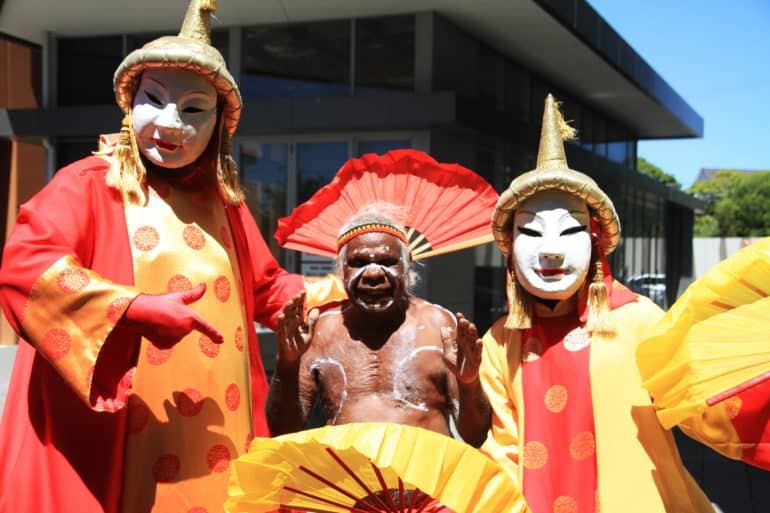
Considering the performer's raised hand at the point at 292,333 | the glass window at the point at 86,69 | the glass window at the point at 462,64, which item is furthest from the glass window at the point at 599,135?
the performer's raised hand at the point at 292,333

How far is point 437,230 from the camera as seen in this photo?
3.17m

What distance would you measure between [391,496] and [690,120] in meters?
17.6

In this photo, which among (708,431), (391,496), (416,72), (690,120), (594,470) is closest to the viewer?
(391,496)

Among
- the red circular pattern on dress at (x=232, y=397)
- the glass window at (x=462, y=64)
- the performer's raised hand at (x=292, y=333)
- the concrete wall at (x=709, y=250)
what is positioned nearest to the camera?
the performer's raised hand at (x=292, y=333)

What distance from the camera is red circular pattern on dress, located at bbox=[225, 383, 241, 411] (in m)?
2.49

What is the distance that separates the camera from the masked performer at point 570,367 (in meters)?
2.53

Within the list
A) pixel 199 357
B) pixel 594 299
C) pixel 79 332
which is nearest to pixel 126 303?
pixel 79 332

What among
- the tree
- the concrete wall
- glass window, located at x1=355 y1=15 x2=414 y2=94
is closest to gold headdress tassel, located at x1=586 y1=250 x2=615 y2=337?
glass window, located at x1=355 y1=15 x2=414 y2=94

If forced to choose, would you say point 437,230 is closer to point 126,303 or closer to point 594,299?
point 594,299

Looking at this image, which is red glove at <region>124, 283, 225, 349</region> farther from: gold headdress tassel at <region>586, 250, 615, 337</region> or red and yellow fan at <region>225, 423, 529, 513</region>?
gold headdress tassel at <region>586, 250, 615, 337</region>

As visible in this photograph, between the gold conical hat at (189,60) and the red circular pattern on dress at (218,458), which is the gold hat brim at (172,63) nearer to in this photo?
the gold conical hat at (189,60)

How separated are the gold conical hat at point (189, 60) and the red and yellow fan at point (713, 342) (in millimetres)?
1601

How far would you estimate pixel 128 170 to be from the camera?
2.53 metres

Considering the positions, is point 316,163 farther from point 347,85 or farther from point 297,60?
point 297,60
